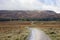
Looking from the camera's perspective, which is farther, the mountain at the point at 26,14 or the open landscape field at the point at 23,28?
the mountain at the point at 26,14

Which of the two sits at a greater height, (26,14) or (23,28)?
(26,14)

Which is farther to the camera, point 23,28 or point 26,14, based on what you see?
point 23,28

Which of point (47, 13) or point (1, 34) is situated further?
point (47, 13)

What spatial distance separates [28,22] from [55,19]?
93cm

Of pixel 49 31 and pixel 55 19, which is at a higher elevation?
pixel 55 19

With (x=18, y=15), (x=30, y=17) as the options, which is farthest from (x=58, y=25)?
(x=18, y=15)

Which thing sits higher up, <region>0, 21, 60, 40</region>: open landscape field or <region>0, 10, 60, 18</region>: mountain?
<region>0, 10, 60, 18</region>: mountain

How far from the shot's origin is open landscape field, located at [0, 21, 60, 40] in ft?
20.2

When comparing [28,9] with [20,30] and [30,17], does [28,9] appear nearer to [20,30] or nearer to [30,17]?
[30,17]

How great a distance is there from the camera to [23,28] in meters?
6.37

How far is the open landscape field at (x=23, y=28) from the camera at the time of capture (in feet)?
20.2

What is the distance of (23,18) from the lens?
21.0 feet

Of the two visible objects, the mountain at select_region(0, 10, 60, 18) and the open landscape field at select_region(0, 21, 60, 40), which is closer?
the open landscape field at select_region(0, 21, 60, 40)

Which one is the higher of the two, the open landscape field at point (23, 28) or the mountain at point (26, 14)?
the mountain at point (26, 14)
